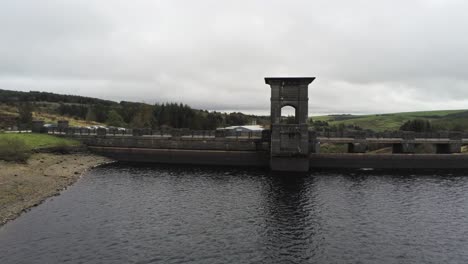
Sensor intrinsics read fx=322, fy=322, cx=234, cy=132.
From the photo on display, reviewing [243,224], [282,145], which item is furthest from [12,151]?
[282,145]

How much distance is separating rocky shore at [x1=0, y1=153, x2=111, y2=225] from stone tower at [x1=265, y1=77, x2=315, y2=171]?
95.5ft

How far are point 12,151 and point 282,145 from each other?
38732 mm

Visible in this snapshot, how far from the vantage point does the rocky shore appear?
28722 mm

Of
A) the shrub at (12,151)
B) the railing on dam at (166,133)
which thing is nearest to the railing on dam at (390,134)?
the railing on dam at (166,133)

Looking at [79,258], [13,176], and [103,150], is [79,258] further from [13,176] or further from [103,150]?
[103,150]

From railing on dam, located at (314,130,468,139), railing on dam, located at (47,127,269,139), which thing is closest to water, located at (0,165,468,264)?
railing on dam, located at (314,130,468,139)

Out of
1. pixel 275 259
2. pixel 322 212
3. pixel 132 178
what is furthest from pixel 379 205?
pixel 132 178

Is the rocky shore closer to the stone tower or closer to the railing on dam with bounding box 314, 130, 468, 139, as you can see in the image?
the stone tower

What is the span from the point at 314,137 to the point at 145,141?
3112cm

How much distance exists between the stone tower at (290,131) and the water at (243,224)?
8961 mm

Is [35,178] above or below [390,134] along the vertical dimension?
below

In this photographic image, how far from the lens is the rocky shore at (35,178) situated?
94.2ft

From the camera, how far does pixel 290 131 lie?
50656mm

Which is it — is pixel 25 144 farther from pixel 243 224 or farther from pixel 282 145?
pixel 243 224
